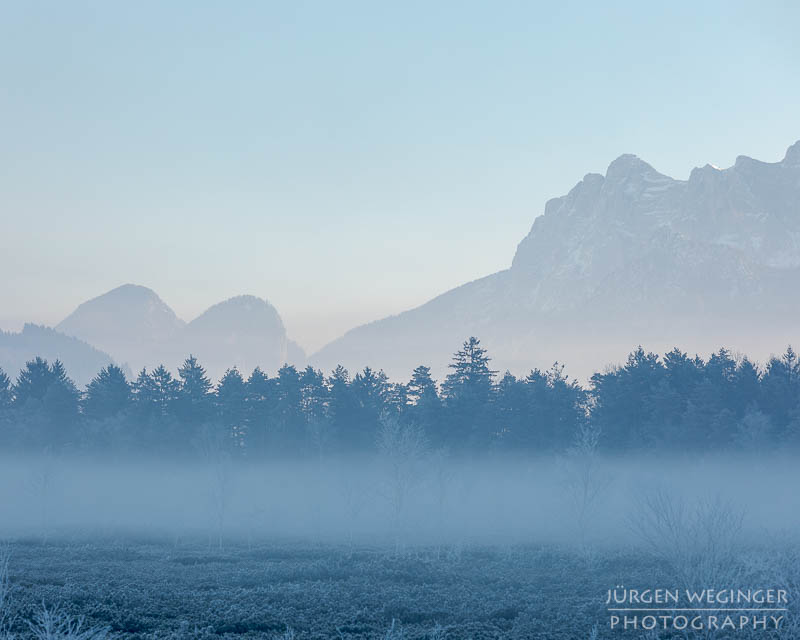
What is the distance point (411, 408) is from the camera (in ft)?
278

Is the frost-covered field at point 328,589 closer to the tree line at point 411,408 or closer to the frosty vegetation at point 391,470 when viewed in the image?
the frosty vegetation at point 391,470

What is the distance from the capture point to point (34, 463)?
7481 centimetres

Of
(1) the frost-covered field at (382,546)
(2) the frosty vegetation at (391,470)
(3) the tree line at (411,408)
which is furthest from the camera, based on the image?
(3) the tree line at (411,408)

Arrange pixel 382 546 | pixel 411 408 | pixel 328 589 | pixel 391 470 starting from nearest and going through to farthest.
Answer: pixel 328 589 < pixel 382 546 < pixel 391 470 < pixel 411 408

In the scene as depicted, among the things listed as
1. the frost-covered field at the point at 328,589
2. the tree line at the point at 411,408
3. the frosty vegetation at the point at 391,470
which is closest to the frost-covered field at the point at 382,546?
the frost-covered field at the point at 328,589

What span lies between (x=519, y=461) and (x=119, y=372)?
170ft

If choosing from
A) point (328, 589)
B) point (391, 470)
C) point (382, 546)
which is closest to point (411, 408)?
point (391, 470)

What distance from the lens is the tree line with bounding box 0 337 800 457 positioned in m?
73.9

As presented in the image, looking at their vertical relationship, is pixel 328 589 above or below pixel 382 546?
above

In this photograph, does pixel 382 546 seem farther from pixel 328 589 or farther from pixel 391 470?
pixel 328 589

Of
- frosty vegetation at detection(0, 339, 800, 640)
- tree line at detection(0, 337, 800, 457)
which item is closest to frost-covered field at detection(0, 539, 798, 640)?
frosty vegetation at detection(0, 339, 800, 640)

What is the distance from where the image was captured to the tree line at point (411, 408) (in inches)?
2908

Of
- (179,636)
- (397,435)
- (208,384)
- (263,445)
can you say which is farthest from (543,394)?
(179,636)

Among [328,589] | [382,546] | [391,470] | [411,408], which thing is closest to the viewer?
[328,589]
